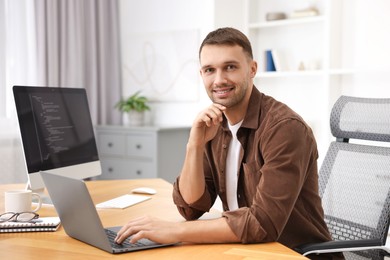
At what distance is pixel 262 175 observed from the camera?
157cm

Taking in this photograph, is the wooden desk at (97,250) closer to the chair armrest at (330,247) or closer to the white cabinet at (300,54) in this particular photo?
the chair armrest at (330,247)

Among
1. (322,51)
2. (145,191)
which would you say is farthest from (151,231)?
(322,51)

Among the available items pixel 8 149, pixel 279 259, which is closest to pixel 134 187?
pixel 279 259

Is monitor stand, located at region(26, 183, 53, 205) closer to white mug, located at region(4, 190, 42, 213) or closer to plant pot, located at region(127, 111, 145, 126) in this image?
white mug, located at region(4, 190, 42, 213)

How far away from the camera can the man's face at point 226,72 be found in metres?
1.74

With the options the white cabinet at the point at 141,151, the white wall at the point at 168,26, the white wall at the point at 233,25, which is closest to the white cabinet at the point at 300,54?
the white wall at the point at 233,25

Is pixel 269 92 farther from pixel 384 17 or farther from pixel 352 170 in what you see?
pixel 352 170

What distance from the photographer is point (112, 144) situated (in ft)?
15.0

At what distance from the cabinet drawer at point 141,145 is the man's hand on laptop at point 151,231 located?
2.76 m

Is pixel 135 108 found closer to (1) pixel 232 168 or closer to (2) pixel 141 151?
(2) pixel 141 151

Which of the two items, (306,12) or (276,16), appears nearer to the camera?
(306,12)

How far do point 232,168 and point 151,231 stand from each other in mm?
452

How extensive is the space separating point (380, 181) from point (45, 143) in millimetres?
1253

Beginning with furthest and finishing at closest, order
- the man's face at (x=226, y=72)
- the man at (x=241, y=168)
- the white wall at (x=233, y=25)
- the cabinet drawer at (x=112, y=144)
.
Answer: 1. the cabinet drawer at (x=112, y=144)
2. the white wall at (x=233, y=25)
3. the man's face at (x=226, y=72)
4. the man at (x=241, y=168)
